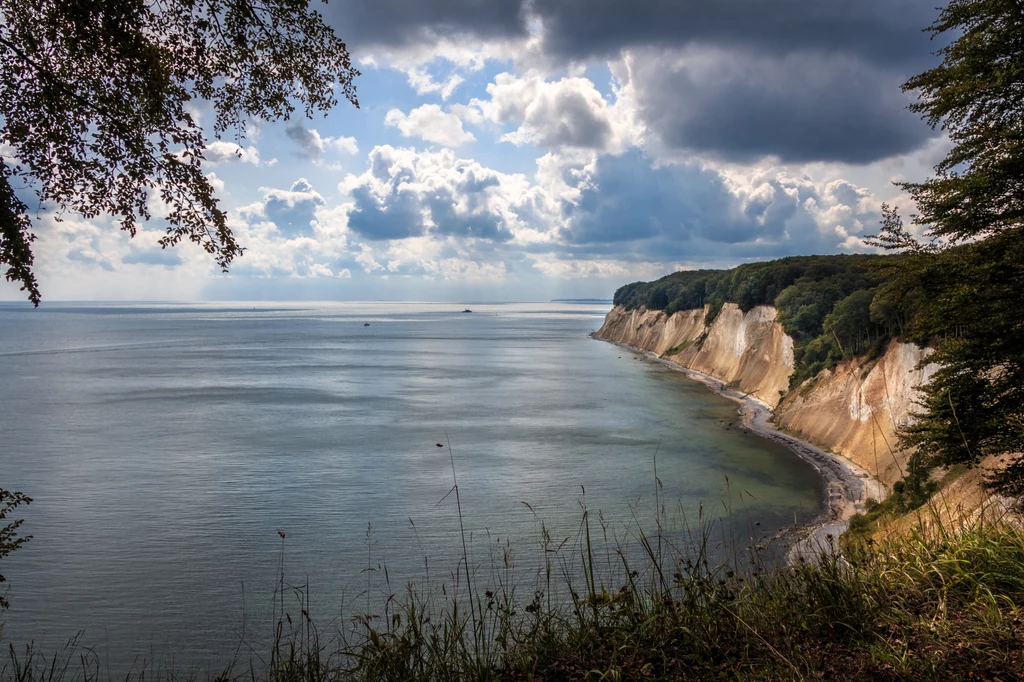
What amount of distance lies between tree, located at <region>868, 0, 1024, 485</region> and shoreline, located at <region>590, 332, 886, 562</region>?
12.3 ft

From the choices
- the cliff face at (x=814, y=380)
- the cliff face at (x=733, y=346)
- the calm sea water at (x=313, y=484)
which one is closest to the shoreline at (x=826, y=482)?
the cliff face at (x=814, y=380)

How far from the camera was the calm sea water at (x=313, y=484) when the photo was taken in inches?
778

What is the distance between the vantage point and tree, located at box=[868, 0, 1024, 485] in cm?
1534

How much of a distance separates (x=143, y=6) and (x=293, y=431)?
4195 cm

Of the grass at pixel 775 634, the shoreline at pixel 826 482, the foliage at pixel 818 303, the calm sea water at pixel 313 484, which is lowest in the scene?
the calm sea water at pixel 313 484

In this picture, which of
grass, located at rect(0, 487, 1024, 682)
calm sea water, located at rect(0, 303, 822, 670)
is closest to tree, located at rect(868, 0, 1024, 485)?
calm sea water, located at rect(0, 303, 822, 670)

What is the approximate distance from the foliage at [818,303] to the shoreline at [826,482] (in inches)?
204

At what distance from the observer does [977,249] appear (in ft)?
57.1

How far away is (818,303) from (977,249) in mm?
38559

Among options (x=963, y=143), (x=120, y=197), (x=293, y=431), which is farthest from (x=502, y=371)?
(x=120, y=197)

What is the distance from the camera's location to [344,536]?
2495 cm

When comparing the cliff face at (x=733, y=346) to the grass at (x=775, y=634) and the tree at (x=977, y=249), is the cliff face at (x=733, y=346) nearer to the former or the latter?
the tree at (x=977, y=249)

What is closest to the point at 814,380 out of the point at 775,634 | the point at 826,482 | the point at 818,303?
the point at 818,303

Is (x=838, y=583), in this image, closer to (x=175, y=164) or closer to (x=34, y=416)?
(x=175, y=164)
